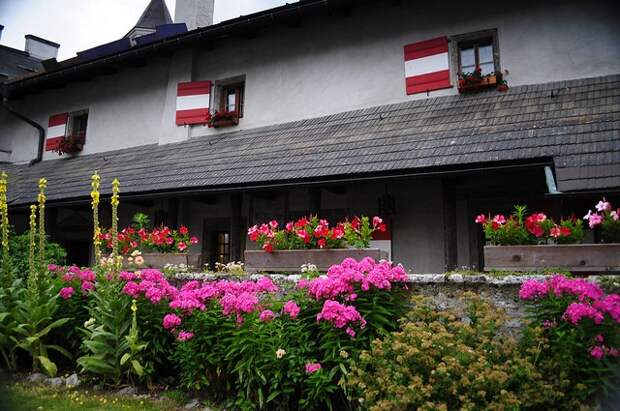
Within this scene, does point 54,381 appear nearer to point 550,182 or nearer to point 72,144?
point 550,182

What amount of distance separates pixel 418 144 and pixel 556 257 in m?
3.05

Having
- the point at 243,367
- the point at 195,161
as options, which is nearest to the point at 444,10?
the point at 195,161

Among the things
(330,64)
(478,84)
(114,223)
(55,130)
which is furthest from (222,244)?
(55,130)

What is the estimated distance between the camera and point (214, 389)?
464cm

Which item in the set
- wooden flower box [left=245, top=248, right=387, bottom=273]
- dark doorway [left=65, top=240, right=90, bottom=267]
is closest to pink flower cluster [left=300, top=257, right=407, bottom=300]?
wooden flower box [left=245, top=248, right=387, bottom=273]

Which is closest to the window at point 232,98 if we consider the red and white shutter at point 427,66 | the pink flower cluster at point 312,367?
the red and white shutter at point 427,66

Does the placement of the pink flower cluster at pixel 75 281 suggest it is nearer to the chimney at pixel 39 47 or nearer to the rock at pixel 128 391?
the rock at pixel 128 391

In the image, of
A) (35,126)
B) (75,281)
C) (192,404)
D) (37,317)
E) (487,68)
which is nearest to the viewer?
(192,404)

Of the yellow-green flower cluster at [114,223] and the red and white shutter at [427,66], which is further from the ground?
the red and white shutter at [427,66]

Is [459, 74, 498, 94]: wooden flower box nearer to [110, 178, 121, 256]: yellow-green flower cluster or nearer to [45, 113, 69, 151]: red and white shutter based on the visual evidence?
[110, 178, 121, 256]: yellow-green flower cluster

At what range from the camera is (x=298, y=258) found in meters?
6.46

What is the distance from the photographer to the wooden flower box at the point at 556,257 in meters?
4.76

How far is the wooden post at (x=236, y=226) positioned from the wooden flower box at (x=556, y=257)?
16.5 feet

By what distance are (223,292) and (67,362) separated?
2.49 m
